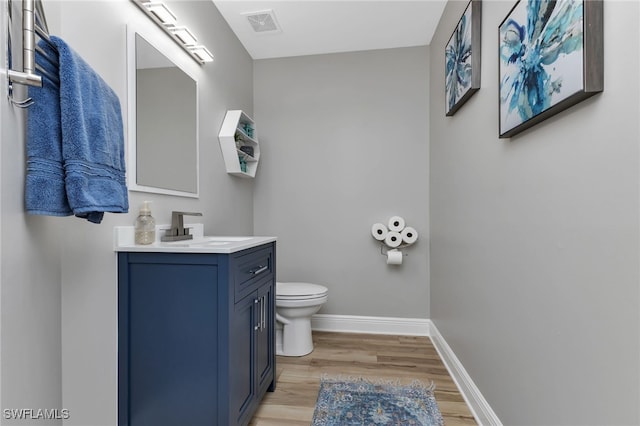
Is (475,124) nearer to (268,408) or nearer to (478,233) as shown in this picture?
(478,233)

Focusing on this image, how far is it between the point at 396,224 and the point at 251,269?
151 cm

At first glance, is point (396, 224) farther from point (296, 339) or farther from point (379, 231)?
point (296, 339)

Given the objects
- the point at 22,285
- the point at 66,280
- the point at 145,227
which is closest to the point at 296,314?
the point at 145,227

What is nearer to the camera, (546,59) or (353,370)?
(546,59)

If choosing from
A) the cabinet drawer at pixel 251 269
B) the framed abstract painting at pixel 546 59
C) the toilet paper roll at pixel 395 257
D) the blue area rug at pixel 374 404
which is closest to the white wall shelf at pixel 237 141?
the cabinet drawer at pixel 251 269

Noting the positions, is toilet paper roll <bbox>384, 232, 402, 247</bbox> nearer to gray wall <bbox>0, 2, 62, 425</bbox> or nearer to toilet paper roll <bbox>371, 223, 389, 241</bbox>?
toilet paper roll <bbox>371, 223, 389, 241</bbox>

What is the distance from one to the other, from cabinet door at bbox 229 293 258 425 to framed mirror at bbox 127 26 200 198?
72cm

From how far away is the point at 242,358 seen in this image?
1405 mm

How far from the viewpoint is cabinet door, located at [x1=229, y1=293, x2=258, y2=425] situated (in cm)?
129

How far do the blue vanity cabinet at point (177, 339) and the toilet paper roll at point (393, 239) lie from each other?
1.58 m

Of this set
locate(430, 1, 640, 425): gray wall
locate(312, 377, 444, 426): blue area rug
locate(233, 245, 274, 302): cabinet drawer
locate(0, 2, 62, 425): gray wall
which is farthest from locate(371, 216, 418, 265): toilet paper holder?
locate(0, 2, 62, 425): gray wall

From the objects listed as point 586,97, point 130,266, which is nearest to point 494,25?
point 586,97

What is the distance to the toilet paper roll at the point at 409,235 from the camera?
103 inches

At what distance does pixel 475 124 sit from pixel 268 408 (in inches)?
70.6
